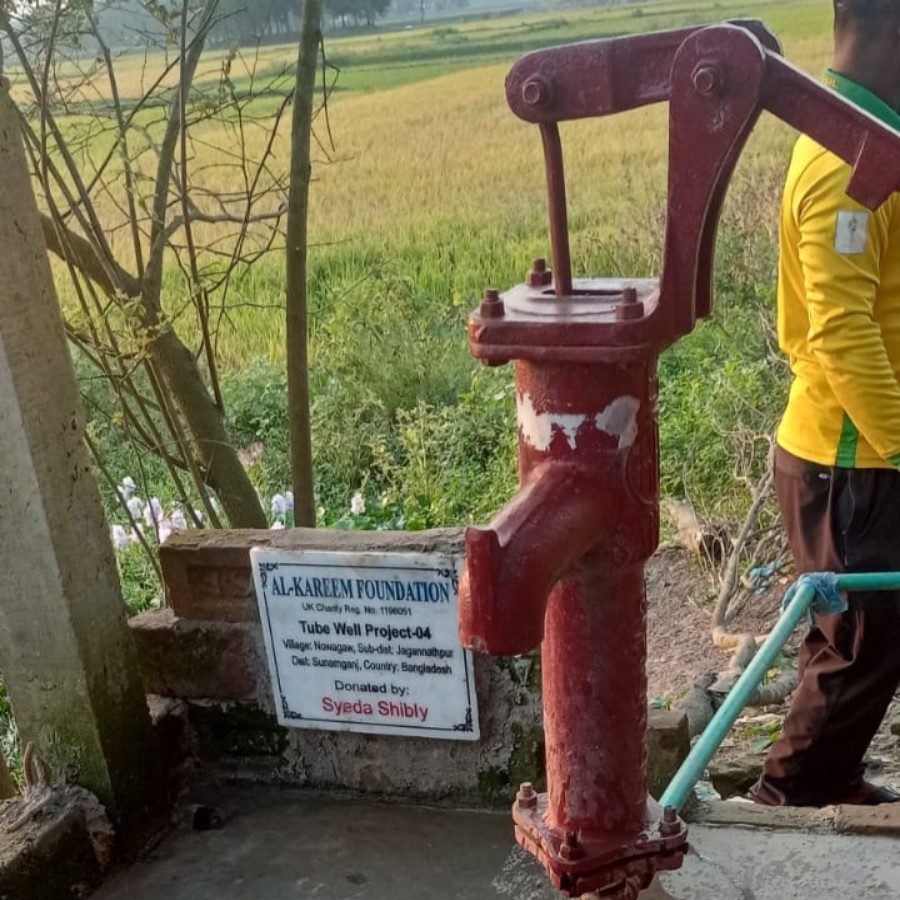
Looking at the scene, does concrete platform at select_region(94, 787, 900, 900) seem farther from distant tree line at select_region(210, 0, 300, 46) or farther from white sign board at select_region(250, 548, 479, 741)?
distant tree line at select_region(210, 0, 300, 46)

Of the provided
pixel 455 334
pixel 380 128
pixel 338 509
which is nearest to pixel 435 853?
pixel 338 509

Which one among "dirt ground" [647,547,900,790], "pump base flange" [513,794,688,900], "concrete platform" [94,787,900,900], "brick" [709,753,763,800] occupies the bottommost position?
"dirt ground" [647,547,900,790]

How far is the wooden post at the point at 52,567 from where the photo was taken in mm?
1688

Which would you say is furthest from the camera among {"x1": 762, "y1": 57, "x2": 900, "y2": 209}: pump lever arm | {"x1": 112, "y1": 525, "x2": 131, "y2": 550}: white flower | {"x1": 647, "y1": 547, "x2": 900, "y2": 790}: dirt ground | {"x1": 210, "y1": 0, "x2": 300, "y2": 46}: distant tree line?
{"x1": 112, "y1": 525, "x2": 131, "y2": 550}: white flower

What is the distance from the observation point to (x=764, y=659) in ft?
4.74

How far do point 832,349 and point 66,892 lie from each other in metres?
1.47

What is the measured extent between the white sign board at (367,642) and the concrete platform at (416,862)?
6.0 inches

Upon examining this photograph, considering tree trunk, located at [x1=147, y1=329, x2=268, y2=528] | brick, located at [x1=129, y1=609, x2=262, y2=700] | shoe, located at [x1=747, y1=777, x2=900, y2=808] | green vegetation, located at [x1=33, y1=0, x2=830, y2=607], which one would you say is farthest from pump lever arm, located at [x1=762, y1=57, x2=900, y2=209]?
green vegetation, located at [x1=33, y1=0, x2=830, y2=607]

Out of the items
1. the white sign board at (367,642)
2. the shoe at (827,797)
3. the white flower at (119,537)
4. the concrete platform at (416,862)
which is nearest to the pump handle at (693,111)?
the white sign board at (367,642)

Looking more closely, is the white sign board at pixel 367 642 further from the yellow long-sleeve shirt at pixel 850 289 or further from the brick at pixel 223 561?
the yellow long-sleeve shirt at pixel 850 289

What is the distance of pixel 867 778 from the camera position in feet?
9.06

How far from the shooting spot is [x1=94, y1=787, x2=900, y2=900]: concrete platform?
170cm

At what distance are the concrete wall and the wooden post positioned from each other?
122 mm

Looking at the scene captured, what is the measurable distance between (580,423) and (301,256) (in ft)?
6.17
